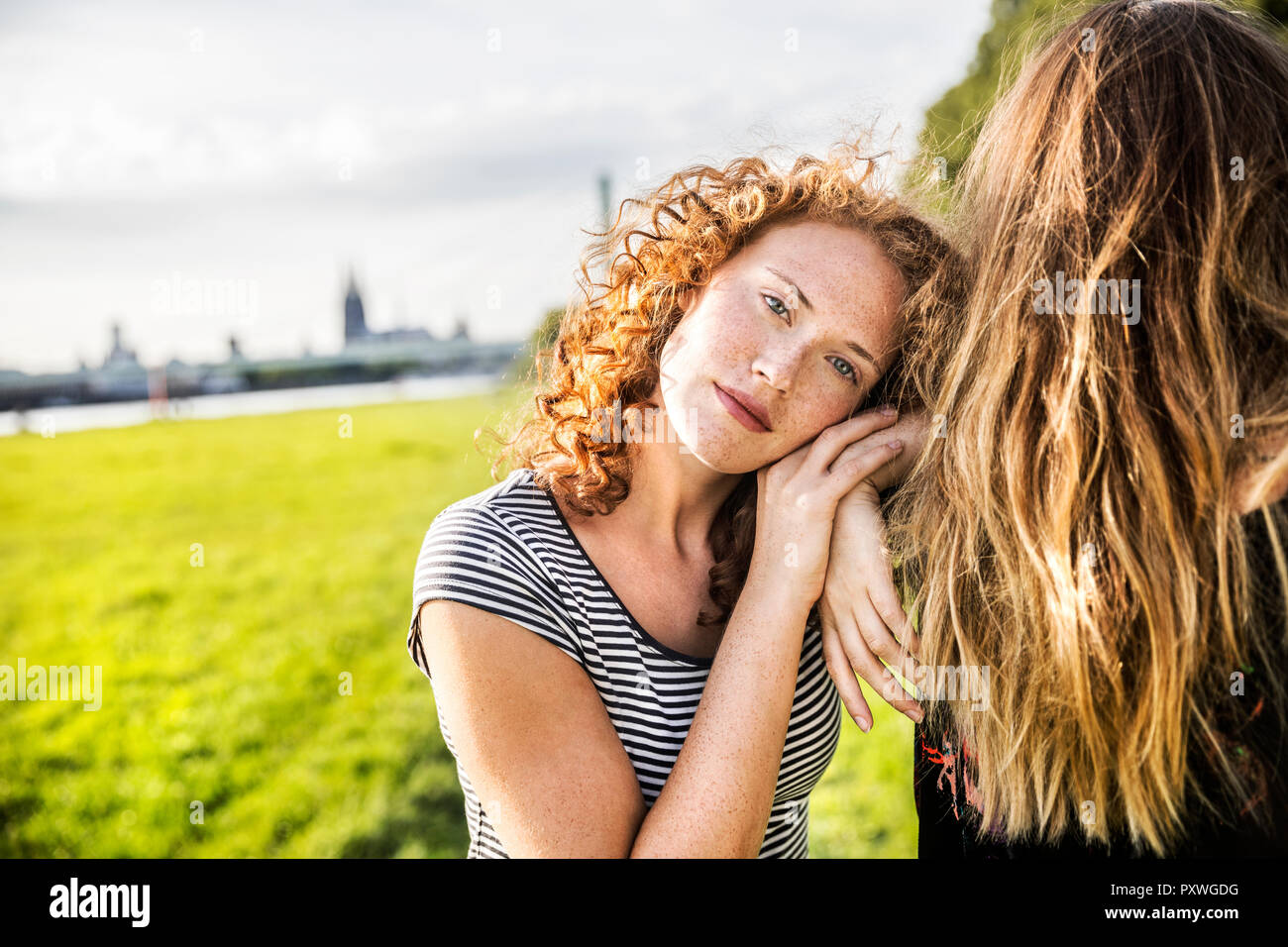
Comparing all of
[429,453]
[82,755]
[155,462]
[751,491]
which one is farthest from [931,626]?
[155,462]

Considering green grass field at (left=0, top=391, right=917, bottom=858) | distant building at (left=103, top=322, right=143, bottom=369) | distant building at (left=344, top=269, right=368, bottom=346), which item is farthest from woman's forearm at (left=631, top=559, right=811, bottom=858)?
distant building at (left=344, top=269, right=368, bottom=346)

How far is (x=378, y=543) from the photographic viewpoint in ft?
32.3

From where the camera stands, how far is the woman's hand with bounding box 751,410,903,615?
201 centimetres

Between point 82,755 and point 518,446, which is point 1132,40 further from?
point 82,755

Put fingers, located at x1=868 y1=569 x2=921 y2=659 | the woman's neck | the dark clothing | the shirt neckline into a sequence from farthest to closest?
1. the woman's neck
2. the shirt neckline
3. fingers, located at x1=868 y1=569 x2=921 y2=659
4. the dark clothing

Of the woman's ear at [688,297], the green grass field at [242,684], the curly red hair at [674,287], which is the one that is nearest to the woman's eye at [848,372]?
the curly red hair at [674,287]

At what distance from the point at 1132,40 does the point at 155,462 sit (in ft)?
53.4

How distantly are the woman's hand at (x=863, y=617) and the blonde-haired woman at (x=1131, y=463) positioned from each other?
0.09 metres

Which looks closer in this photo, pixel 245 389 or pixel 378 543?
pixel 378 543

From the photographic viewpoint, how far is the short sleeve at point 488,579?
5.99 ft

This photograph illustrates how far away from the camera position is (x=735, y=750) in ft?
5.95

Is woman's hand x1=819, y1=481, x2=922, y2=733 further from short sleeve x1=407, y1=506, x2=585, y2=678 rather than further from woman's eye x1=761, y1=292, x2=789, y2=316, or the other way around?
short sleeve x1=407, y1=506, x2=585, y2=678

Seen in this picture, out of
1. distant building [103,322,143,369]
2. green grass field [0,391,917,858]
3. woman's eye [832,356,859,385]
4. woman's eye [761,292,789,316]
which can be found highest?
woman's eye [761,292,789,316]

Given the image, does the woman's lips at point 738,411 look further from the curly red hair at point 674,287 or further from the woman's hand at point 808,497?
the curly red hair at point 674,287
